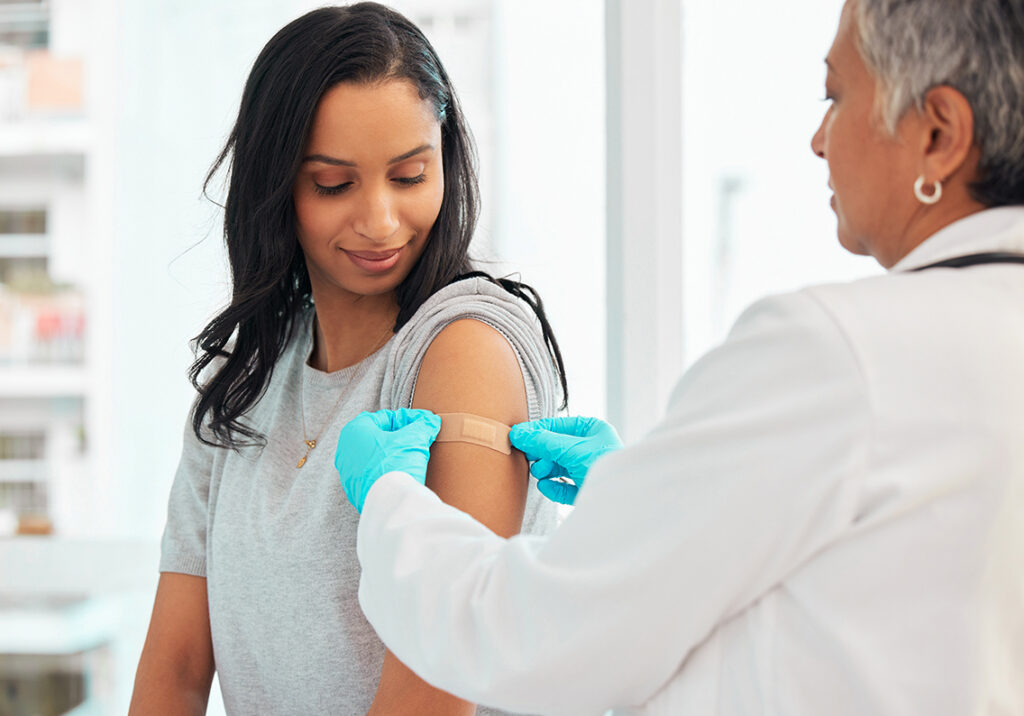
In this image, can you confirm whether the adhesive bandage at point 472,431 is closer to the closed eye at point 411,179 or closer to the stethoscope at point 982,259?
the closed eye at point 411,179

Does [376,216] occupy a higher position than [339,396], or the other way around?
[376,216]

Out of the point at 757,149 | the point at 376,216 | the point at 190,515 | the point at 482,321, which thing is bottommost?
the point at 190,515

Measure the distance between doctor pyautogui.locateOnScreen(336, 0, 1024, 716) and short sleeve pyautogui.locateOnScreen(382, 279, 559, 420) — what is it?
38cm

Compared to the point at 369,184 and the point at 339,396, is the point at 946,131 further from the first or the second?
the point at 339,396

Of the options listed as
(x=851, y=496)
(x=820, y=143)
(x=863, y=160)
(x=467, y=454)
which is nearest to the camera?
(x=851, y=496)

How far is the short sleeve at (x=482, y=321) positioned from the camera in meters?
1.11

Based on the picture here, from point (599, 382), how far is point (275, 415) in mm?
858

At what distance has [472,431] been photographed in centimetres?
103

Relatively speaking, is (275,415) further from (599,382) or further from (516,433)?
(599,382)

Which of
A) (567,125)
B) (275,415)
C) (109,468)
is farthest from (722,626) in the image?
(109,468)

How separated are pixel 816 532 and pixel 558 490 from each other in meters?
0.58

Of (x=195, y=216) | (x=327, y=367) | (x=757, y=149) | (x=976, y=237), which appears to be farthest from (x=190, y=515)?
(x=757, y=149)

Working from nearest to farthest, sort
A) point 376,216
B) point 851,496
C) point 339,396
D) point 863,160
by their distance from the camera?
point 851,496 → point 863,160 → point 376,216 → point 339,396

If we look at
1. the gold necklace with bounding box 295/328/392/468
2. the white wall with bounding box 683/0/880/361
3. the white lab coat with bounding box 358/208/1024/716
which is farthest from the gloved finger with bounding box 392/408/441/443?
the white wall with bounding box 683/0/880/361
